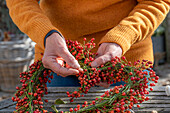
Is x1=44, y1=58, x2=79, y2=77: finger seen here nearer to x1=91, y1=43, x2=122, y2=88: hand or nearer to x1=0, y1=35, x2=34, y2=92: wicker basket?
x1=91, y1=43, x2=122, y2=88: hand

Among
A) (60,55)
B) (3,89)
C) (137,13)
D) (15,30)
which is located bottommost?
(3,89)

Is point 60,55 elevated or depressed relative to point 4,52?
depressed

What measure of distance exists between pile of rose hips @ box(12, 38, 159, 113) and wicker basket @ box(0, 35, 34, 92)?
2562mm

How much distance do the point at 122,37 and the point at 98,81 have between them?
0.29 metres

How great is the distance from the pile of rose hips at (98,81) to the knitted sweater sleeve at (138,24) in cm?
15

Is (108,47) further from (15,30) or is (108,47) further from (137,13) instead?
(15,30)

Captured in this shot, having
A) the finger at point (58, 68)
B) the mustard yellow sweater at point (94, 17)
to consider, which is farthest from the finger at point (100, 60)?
the mustard yellow sweater at point (94, 17)

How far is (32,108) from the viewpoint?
0.78 m

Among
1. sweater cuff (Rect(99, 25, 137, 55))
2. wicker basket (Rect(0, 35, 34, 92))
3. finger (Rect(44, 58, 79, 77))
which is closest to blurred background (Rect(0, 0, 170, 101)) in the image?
wicker basket (Rect(0, 35, 34, 92))

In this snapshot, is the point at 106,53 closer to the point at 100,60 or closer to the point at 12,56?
the point at 100,60

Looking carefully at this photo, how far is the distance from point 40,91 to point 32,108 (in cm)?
8

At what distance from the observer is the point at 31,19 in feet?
3.88

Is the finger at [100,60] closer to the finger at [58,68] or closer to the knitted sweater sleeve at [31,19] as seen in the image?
the finger at [58,68]

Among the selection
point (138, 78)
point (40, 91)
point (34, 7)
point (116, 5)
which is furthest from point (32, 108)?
point (116, 5)
